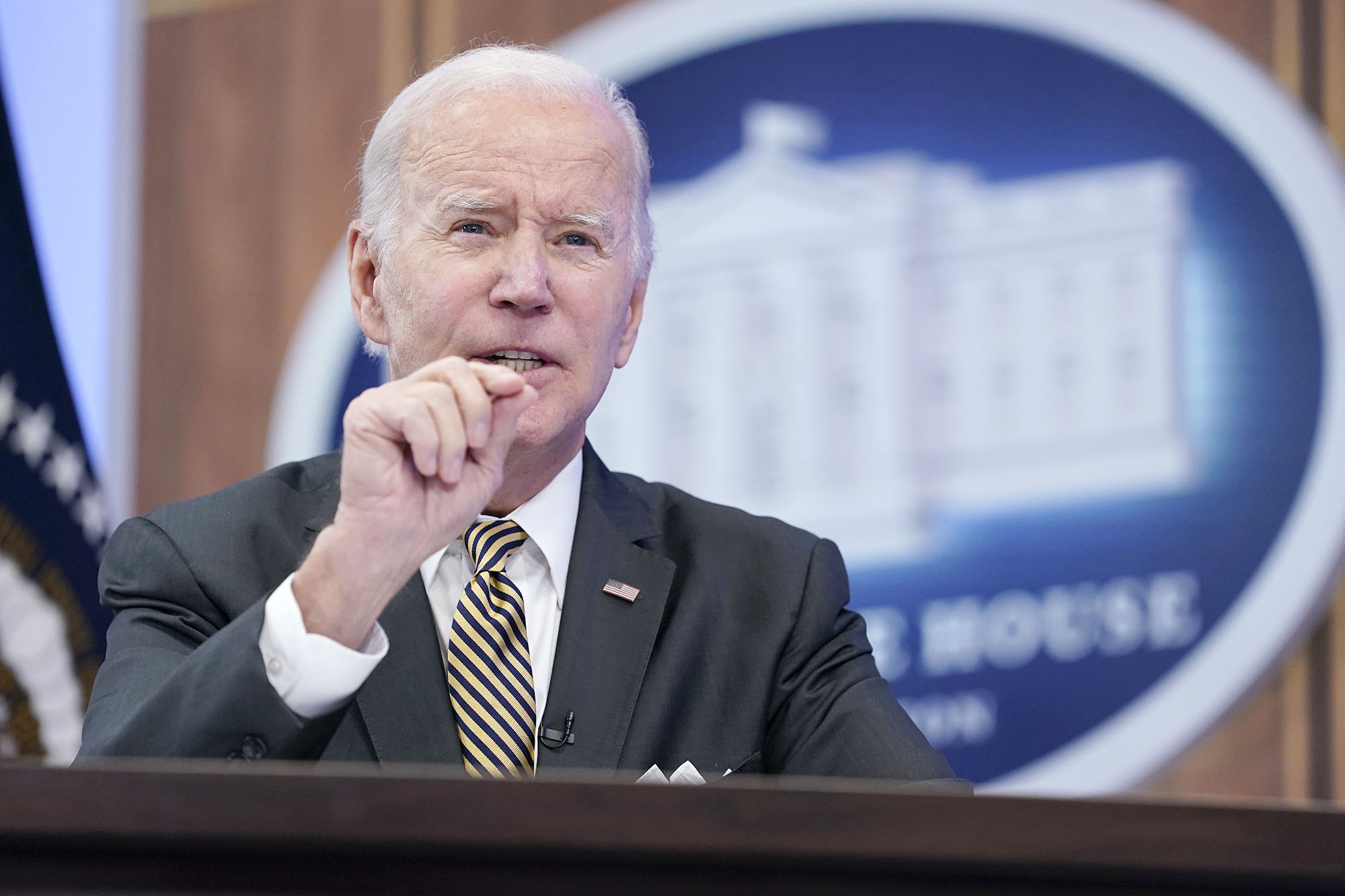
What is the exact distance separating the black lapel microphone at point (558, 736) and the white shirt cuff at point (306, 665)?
1.05 feet

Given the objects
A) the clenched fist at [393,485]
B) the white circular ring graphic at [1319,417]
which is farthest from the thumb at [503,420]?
the white circular ring graphic at [1319,417]

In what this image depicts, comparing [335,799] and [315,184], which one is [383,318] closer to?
[335,799]

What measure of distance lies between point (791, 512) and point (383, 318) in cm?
142

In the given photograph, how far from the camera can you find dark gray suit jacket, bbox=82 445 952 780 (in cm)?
150

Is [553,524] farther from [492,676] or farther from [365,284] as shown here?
[365,284]

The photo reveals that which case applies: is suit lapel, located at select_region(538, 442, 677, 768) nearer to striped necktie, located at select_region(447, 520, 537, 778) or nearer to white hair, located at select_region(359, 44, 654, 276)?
striped necktie, located at select_region(447, 520, 537, 778)

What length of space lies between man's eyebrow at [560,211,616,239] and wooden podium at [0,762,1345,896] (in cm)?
97

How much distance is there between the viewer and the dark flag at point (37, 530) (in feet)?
7.41

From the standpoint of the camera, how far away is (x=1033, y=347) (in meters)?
2.80

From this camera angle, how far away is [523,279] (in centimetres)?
158

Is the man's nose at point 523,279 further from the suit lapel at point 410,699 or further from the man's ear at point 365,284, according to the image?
the suit lapel at point 410,699

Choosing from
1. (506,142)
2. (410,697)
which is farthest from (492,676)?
(506,142)

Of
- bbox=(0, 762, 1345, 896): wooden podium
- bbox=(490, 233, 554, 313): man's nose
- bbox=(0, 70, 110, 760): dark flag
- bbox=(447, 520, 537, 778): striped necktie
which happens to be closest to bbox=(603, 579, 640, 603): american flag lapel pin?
bbox=(447, 520, 537, 778): striped necktie

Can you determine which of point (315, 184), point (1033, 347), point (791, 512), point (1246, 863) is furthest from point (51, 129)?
point (1246, 863)
